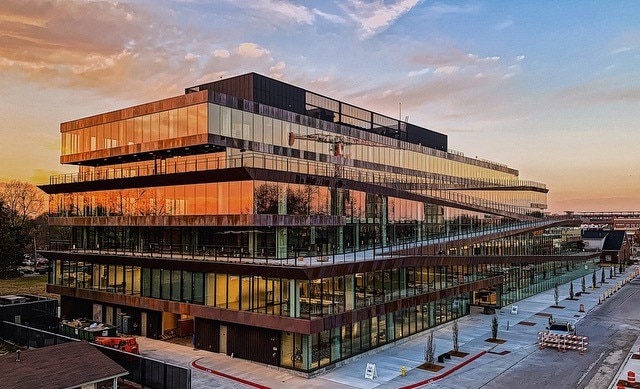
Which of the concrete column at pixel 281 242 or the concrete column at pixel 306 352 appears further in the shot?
the concrete column at pixel 281 242

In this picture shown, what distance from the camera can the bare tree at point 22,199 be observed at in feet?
376

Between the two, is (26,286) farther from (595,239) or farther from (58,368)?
(595,239)

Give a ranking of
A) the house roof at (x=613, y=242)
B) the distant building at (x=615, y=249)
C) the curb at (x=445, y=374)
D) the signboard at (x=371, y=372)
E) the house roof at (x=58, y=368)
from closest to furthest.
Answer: the house roof at (x=58, y=368) → the curb at (x=445, y=374) → the signboard at (x=371, y=372) → the distant building at (x=615, y=249) → the house roof at (x=613, y=242)

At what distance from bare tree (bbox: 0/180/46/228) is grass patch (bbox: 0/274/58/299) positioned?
3231cm

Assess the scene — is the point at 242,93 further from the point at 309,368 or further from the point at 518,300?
the point at 518,300

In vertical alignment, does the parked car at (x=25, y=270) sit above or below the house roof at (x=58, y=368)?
below

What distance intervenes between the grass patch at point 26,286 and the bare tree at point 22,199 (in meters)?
32.3

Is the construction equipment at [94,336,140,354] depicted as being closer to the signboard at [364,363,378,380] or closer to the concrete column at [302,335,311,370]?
the concrete column at [302,335,311,370]

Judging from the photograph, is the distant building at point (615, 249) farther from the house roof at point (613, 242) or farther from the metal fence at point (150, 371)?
the metal fence at point (150, 371)

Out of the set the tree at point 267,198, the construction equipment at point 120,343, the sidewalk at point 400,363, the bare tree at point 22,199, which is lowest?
the sidewalk at point 400,363

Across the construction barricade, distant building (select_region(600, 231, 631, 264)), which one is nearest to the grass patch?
the construction barricade

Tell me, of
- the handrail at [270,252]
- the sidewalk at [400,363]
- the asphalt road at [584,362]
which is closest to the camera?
the sidewalk at [400,363]

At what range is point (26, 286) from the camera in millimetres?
74000

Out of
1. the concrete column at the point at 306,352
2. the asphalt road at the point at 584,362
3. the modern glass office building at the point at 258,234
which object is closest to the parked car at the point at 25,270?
the modern glass office building at the point at 258,234
